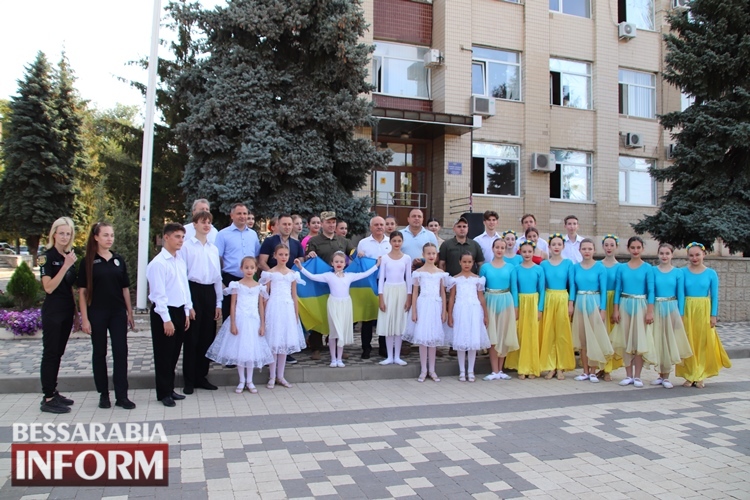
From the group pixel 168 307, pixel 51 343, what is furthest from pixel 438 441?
pixel 51 343

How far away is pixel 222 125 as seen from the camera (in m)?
13.0

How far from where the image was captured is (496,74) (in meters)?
20.0

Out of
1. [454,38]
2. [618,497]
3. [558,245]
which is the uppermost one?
[454,38]

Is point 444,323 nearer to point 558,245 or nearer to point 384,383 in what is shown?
point 384,383

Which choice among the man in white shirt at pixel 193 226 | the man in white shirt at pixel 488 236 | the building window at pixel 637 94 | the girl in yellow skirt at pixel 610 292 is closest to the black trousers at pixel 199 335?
the man in white shirt at pixel 193 226

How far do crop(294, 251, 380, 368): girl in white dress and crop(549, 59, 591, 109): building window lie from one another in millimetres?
15311

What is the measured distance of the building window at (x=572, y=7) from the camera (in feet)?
69.1

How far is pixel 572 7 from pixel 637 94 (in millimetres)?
4242

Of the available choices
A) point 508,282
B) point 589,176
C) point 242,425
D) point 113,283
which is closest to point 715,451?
point 508,282

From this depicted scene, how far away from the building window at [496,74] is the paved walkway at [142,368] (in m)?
12.8

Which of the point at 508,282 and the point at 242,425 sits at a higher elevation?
the point at 508,282

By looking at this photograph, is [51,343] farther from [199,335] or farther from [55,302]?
[199,335]

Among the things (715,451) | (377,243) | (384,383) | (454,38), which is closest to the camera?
(715,451)

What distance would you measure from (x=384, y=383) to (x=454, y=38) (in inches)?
568
